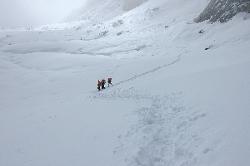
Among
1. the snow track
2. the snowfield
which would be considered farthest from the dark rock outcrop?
the snow track

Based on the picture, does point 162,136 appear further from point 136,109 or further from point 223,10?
point 223,10

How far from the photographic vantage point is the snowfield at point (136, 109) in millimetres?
13859

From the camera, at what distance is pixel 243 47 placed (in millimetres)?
27672

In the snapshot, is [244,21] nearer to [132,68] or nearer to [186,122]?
[132,68]

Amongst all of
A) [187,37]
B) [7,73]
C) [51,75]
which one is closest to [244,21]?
[187,37]

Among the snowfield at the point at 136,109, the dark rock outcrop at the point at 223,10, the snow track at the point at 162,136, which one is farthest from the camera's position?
the dark rock outcrop at the point at 223,10

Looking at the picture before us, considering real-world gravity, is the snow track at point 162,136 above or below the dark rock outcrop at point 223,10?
below

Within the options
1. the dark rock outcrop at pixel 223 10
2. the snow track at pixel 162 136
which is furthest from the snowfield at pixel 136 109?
the dark rock outcrop at pixel 223 10

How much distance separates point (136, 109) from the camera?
65.8 feet

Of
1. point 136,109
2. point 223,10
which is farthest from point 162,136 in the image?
point 223,10

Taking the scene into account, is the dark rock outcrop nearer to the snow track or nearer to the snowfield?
the snowfield

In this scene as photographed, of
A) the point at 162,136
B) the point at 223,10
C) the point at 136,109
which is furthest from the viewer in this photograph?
the point at 223,10

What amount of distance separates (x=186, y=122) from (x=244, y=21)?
86.3 feet

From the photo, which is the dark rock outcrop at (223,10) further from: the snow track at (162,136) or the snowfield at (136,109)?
the snow track at (162,136)
